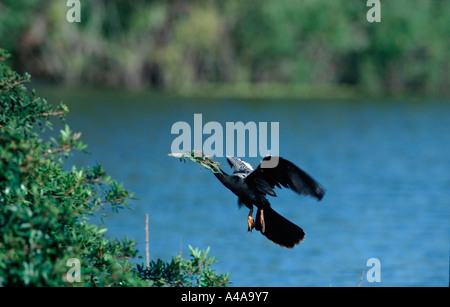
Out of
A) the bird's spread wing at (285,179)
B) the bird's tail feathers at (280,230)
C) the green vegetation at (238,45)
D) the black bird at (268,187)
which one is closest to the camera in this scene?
the bird's spread wing at (285,179)

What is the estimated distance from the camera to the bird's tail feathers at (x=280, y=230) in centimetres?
616

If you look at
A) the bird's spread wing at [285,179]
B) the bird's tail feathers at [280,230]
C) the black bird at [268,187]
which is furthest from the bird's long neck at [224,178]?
the bird's tail feathers at [280,230]

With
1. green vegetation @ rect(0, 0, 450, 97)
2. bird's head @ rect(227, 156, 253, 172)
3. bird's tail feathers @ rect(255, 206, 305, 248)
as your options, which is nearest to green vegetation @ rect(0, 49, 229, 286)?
bird's tail feathers @ rect(255, 206, 305, 248)

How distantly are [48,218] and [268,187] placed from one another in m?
1.79

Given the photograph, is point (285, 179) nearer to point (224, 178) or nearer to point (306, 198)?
point (224, 178)

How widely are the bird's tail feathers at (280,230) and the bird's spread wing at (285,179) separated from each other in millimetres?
277

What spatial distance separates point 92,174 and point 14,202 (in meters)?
1.45

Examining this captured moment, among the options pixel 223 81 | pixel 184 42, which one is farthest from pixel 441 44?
pixel 184 42

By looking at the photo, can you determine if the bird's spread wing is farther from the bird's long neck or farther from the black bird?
the bird's long neck

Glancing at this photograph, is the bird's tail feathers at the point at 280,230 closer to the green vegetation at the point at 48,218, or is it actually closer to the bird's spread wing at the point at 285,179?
the bird's spread wing at the point at 285,179

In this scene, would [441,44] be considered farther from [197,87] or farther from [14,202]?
[14,202]

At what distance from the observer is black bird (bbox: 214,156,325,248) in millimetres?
5480

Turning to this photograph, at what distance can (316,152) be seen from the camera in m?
33.2

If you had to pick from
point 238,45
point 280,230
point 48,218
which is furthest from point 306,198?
point 238,45
